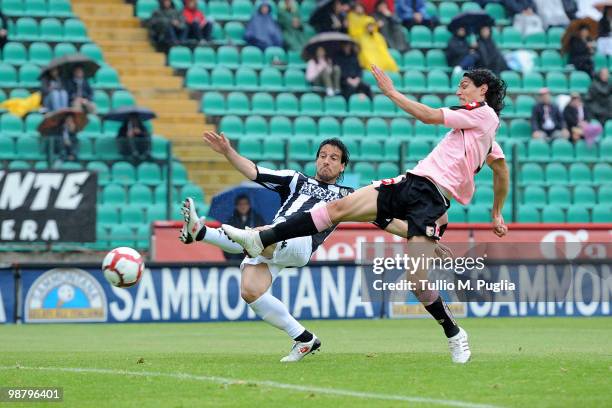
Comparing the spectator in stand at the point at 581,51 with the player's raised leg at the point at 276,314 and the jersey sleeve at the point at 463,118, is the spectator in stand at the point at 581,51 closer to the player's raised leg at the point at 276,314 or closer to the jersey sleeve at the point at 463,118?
the player's raised leg at the point at 276,314

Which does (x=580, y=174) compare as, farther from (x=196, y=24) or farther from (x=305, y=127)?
(x=196, y=24)

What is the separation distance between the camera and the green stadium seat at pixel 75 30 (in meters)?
26.7

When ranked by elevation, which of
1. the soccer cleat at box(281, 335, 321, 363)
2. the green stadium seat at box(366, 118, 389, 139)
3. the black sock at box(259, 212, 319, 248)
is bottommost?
the soccer cleat at box(281, 335, 321, 363)

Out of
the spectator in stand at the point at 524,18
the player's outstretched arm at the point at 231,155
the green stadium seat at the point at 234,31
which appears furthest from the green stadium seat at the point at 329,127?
the player's outstretched arm at the point at 231,155

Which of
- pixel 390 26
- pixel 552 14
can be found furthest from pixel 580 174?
pixel 552 14

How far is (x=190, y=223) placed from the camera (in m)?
10.1

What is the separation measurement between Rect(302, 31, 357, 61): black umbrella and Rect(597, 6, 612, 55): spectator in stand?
6.84m

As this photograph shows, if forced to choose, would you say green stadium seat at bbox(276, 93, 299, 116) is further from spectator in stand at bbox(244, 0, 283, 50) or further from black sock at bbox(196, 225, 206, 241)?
black sock at bbox(196, 225, 206, 241)

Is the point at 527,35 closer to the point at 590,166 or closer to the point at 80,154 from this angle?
the point at 590,166

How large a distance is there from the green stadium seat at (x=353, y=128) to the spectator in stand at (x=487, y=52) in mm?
3717

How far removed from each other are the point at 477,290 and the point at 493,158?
32.7 feet

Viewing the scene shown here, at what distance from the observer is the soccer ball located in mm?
10992

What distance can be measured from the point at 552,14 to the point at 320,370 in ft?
73.0

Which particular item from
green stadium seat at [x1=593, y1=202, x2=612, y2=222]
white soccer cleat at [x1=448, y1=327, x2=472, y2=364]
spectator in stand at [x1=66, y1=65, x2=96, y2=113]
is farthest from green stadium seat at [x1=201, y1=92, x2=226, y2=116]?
white soccer cleat at [x1=448, y1=327, x2=472, y2=364]
